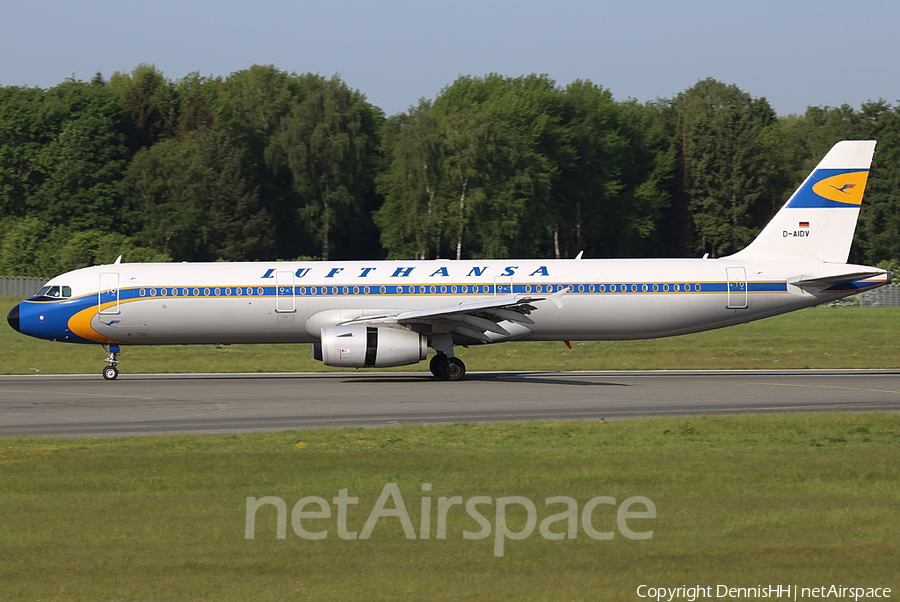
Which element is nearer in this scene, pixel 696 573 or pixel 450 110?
pixel 696 573

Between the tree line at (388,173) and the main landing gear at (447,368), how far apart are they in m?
47.5

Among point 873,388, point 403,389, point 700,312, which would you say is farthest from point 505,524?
point 700,312

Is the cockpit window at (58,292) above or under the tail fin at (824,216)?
under

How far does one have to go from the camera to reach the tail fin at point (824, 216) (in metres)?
32.0

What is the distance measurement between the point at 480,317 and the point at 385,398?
17.6ft

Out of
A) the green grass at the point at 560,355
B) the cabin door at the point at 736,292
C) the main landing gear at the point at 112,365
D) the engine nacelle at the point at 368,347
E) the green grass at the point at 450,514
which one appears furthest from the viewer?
the green grass at the point at 560,355

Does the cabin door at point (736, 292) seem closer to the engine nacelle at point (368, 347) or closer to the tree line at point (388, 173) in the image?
the engine nacelle at point (368, 347)

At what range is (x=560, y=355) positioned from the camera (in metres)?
37.8

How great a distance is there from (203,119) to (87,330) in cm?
7115

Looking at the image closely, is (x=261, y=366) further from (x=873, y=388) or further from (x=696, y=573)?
(x=696, y=573)

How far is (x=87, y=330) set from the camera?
30.0m

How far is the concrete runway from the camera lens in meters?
20.2

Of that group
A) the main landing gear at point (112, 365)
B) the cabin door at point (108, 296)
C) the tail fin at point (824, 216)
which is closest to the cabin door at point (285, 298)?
the cabin door at point (108, 296)

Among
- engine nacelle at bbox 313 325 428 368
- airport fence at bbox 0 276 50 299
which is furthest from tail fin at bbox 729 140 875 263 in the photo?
airport fence at bbox 0 276 50 299
